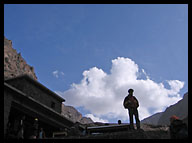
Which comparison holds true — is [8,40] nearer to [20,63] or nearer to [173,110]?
[20,63]

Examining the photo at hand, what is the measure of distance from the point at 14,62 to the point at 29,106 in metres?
63.2

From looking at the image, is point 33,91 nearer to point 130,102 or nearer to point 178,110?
point 130,102

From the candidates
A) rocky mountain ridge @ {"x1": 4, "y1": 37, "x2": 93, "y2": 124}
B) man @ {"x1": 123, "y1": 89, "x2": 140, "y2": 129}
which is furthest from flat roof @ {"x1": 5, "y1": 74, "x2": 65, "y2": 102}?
rocky mountain ridge @ {"x1": 4, "y1": 37, "x2": 93, "y2": 124}

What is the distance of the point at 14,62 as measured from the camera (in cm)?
7556

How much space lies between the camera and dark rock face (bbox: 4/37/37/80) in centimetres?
6956

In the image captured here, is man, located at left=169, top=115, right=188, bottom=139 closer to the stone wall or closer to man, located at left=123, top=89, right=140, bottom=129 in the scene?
man, located at left=123, top=89, right=140, bottom=129

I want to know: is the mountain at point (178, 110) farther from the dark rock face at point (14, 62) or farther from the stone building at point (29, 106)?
the stone building at point (29, 106)

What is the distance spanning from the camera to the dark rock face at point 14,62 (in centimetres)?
6956

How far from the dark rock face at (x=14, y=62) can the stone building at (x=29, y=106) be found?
49.2 metres

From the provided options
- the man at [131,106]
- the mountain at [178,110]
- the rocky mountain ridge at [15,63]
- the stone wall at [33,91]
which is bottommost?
the mountain at [178,110]

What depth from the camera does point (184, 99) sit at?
2899 inches

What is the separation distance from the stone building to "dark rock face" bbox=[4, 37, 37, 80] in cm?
4920

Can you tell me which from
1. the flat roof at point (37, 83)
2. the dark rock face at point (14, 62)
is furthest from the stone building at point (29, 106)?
the dark rock face at point (14, 62)
